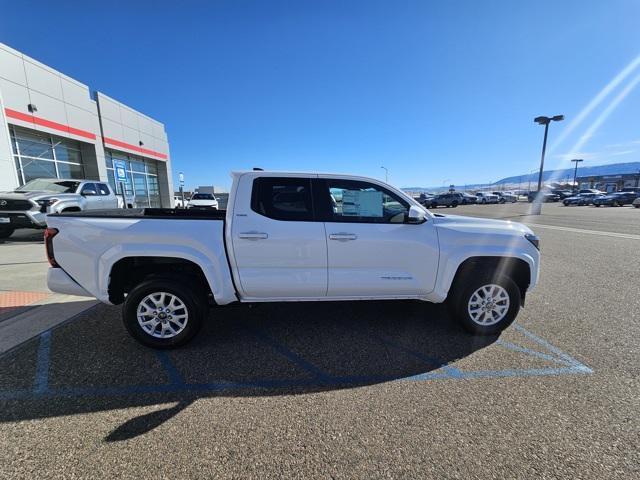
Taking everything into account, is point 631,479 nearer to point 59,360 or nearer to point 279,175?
point 279,175

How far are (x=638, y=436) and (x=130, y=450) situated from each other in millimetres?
3492

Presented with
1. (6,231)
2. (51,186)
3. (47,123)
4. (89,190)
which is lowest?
(6,231)

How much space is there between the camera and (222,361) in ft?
10.2

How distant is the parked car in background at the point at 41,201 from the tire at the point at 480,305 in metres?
10.1

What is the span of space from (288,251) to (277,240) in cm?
17

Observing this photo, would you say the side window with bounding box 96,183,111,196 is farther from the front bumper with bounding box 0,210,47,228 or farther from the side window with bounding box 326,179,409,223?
the side window with bounding box 326,179,409,223

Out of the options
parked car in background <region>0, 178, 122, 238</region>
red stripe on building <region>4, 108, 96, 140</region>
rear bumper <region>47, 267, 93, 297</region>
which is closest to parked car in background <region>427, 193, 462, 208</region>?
red stripe on building <region>4, 108, 96, 140</region>

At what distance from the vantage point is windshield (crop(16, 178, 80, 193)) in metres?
10.6

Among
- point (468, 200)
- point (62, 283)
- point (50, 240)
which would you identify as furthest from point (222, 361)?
point (468, 200)

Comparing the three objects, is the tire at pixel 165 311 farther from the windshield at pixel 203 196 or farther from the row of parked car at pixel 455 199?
the row of parked car at pixel 455 199

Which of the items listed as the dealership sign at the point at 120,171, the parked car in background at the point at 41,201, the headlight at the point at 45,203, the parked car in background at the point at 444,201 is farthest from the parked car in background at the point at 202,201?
the parked car in background at the point at 444,201

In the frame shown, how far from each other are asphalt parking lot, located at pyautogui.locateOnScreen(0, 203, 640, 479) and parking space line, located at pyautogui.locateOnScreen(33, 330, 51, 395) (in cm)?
2

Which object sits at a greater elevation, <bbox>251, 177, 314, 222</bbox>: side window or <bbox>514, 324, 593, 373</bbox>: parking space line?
<bbox>251, 177, 314, 222</bbox>: side window

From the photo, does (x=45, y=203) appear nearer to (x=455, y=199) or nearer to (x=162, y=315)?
(x=162, y=315)
